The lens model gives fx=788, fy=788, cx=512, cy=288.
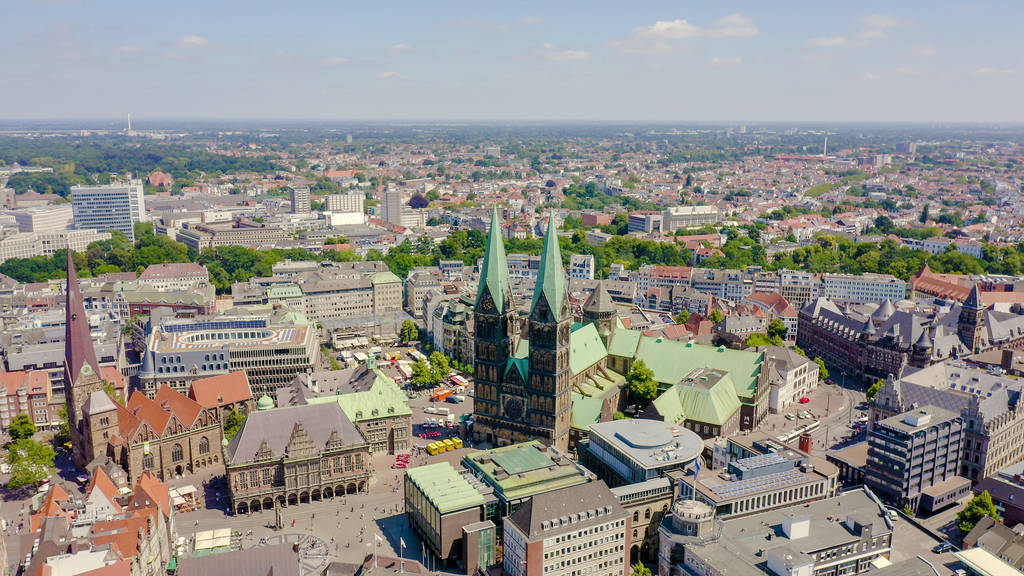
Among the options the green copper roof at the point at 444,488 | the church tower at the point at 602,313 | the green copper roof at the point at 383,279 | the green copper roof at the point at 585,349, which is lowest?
the green copper roof at the point at 444,488

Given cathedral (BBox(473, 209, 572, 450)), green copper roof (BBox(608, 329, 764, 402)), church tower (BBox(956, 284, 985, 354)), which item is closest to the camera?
cathedral (BBox(473, 209, 572, 450))

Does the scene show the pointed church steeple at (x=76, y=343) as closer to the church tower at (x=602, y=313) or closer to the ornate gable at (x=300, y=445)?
the ornate gable at (x=300, y=445)

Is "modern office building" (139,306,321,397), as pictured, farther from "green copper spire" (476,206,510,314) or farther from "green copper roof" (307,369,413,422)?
"green copper spire" (476,206,510,314)

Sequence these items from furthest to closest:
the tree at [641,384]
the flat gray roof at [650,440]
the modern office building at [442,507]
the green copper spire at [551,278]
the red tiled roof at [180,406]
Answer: the tree at [641,384], the red tiled roof at [180,406], the green copper spire at [551,278], the flat gray roof at [650,440], the modern office building at [442,507]

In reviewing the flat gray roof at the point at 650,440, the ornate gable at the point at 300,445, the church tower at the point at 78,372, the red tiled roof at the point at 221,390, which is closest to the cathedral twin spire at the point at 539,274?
the flat gray roof at the point at 650,440

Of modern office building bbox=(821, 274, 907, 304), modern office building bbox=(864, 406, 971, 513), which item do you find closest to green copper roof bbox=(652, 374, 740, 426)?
modern office building bbox=(864, 406, 971, 513)
